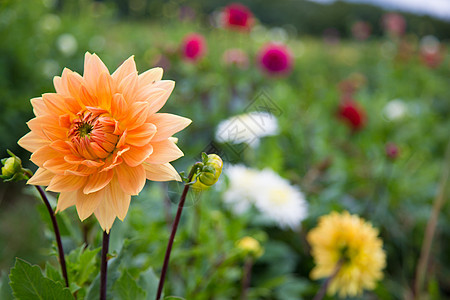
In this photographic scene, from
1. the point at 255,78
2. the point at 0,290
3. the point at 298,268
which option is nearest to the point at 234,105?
the point at 255,78

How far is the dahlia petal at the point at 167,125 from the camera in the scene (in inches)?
15.1

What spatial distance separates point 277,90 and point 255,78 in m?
0.52

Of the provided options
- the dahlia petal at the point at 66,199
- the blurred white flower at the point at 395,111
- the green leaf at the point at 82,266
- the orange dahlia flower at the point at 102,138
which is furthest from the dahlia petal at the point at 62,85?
the blurred white flower at the point at 395,111

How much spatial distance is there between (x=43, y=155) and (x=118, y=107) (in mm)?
90

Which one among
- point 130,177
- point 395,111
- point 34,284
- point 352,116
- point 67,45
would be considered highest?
point 130,177

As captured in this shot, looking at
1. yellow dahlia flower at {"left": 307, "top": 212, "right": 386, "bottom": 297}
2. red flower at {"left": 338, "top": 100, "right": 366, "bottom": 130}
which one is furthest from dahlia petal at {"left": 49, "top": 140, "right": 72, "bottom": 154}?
red flower at {"left": 338, "top": 100, "right": 366, "bottom": 130}

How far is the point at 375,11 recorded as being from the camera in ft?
29.7

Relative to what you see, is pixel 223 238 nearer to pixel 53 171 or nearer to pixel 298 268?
pixel 298 268

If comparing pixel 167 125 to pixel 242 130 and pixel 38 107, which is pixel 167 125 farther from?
pixel 242 130

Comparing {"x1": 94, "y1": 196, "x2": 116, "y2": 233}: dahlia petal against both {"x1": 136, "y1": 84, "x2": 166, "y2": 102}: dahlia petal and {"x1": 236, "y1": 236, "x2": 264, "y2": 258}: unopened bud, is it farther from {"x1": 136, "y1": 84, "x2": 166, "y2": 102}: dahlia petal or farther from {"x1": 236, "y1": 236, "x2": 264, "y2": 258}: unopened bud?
{"x1": 236, "y1": 236, "x2": 264, "y2": 258}: unopened bud

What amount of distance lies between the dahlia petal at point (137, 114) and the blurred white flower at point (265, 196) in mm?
660

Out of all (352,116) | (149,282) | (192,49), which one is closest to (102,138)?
(149,282)

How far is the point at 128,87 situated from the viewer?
15.9 inches

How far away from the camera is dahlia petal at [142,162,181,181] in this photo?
39 cm
